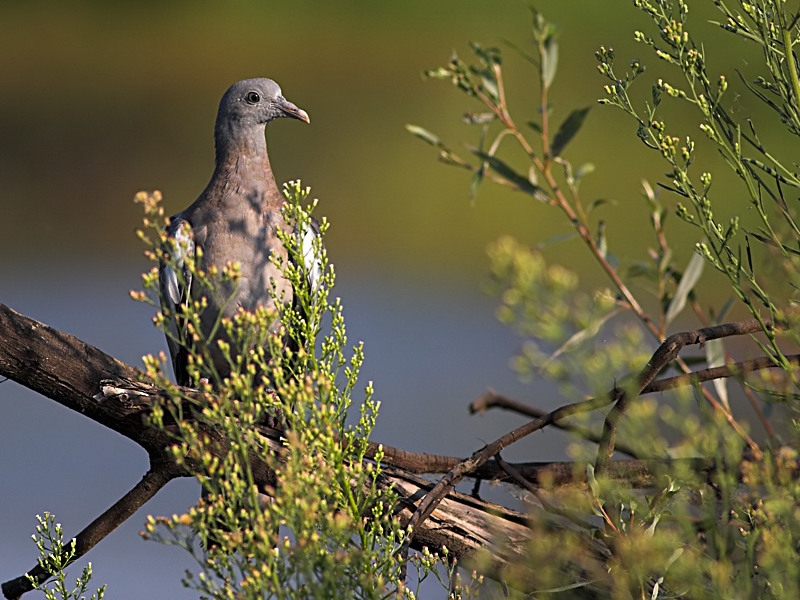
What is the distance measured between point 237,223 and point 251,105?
376 millimetres

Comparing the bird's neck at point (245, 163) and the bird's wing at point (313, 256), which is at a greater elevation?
the bird's neck at point (245, 163)

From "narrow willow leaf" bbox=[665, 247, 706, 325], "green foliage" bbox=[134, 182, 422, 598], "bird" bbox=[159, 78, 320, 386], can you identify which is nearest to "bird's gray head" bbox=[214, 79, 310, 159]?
"bird" bbox=[159, 78, 320, 386]

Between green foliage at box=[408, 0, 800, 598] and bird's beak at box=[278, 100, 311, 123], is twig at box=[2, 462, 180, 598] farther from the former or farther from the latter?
bird's beak at box=[278, 100, 311, 123]

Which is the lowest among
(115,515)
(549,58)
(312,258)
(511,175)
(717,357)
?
(115,515)

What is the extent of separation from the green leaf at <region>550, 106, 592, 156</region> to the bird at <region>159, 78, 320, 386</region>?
50 cm

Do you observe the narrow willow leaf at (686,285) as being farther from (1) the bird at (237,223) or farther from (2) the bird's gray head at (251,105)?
(2) the bird's gray head at (251,105)

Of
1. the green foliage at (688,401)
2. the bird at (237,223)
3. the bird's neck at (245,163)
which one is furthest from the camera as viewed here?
the bird's neck at (245,163)

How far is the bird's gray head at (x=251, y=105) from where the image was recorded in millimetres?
2178

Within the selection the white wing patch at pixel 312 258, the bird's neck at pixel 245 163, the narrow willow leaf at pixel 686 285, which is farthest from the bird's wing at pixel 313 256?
the narrow willow leaf at pixel 686 285

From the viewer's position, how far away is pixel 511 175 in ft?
5.45

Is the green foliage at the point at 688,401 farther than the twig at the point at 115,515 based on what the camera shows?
No

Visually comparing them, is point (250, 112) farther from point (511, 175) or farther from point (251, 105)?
point (511, 175)

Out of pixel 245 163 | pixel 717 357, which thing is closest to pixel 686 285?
pixel 717 357

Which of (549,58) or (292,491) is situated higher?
(549,58)
